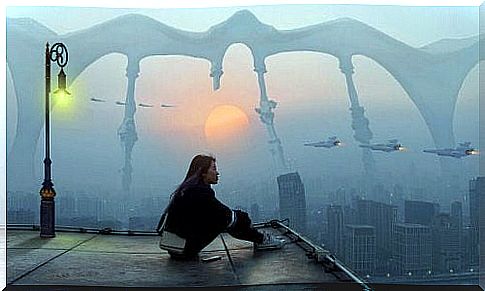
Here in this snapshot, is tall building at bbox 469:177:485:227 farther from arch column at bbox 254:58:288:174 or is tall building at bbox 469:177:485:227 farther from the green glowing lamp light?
the green glowing lamp light

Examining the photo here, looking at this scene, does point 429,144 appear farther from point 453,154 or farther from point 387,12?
point 387,12

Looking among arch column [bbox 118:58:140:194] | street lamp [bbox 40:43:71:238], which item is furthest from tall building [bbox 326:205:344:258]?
street lamp [bbox 40:43:71:238]

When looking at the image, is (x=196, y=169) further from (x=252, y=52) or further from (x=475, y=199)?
(x=475, y=199)

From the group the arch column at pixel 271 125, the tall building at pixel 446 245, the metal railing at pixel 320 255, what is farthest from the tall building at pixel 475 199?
the arch column at pixel 271 125

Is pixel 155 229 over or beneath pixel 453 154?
beneath

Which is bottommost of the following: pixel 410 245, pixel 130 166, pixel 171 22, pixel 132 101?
pixel 410 245

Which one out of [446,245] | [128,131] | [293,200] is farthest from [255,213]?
[446,245]

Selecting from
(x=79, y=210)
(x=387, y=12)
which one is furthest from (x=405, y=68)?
(x=79, y=210)

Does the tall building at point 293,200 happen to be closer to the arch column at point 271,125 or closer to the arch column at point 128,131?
the arch column at point 271,125
